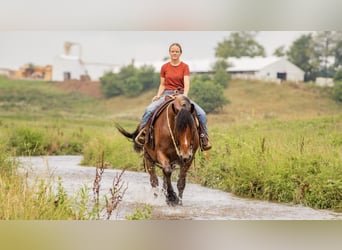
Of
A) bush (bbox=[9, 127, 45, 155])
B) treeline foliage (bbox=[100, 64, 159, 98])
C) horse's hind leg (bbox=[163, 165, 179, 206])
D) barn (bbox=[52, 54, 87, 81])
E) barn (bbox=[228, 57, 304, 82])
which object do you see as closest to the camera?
horse's hind leg (bbox=[163, 165, 179, 206])

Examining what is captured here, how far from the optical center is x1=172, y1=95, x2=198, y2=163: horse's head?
327 inches

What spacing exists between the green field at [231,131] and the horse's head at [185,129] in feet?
4.10

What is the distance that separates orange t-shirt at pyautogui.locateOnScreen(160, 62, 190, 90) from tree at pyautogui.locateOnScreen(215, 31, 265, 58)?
1.35 metres

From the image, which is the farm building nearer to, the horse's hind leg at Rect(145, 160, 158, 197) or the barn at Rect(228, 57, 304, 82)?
the barn at Rect(228, 57, 304, 82)

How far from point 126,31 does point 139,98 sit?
3.67 feet

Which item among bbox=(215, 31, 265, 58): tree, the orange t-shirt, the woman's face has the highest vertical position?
bbox=(215, 31, 265, 58): tree

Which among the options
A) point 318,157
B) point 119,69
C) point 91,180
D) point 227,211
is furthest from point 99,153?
point 318,157

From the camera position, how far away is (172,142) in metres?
8.67

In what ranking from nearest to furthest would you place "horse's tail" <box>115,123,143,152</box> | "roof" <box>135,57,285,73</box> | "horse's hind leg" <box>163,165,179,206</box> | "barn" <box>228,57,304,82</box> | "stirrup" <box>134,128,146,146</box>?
"horse's hind leg" <box>163,165,179,206</box>, "stirrup" <box>134,128,146,146</box>, "horse's tail" <box>115,123,143,152</box>, "roof" <box>135,57,285,73</box>, "barn" <box>228,57,304,82</box>

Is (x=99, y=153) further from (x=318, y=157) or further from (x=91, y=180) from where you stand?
(x=318, y=157)

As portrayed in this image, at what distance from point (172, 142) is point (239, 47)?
2351 millimetres

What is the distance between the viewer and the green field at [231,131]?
9531 millimetres

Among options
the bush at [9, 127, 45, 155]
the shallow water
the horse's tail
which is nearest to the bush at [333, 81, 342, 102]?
the shallow water

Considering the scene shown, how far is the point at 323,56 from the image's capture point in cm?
1061
